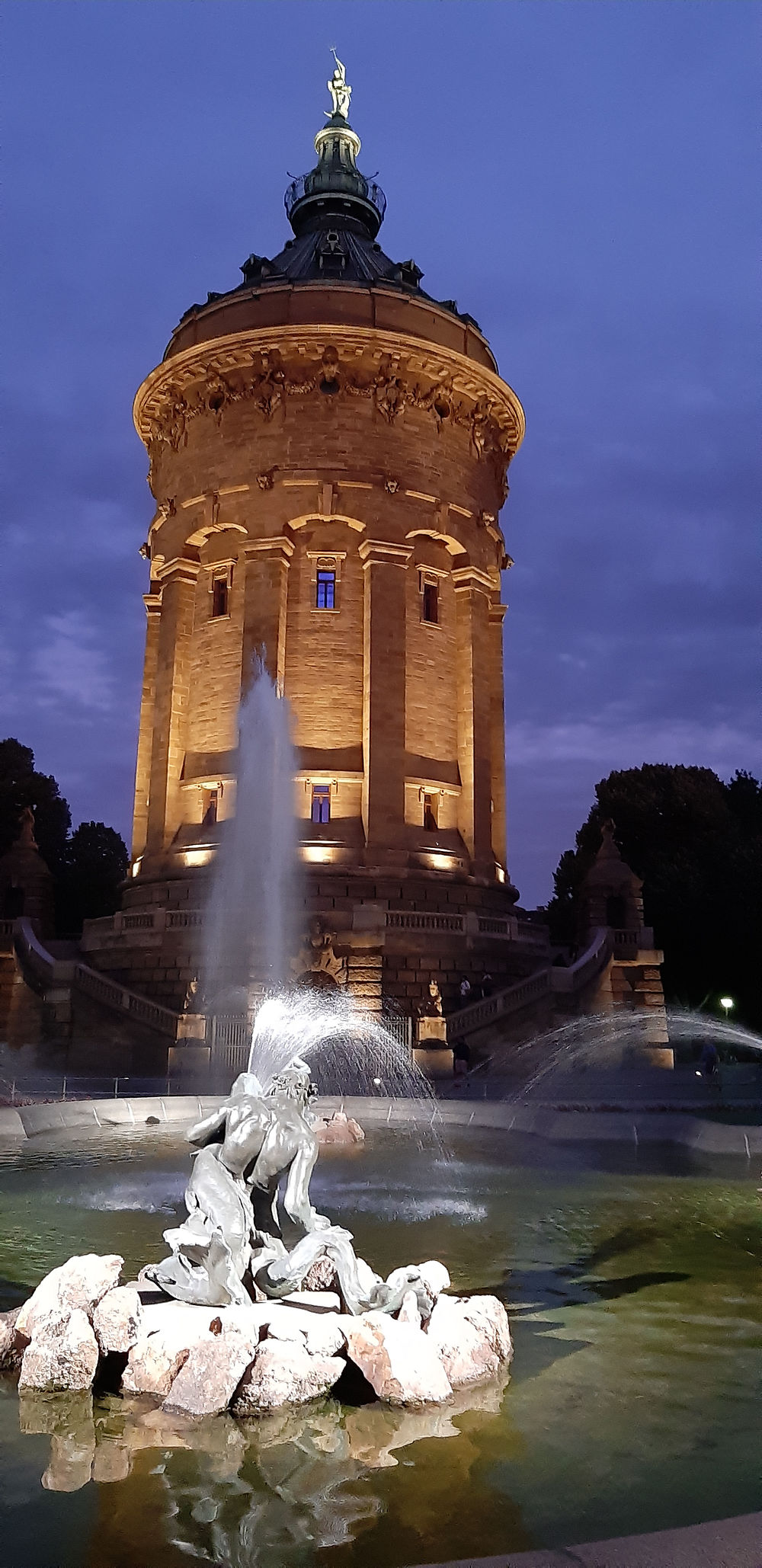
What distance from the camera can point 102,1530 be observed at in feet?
13.4

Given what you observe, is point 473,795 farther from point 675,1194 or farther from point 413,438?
point 675,1194

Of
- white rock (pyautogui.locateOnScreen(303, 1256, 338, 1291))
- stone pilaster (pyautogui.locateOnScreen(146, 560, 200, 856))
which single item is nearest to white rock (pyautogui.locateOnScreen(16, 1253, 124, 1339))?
white rock (pyautogui.locateOnScreen(303, 1256, 338, 1291))

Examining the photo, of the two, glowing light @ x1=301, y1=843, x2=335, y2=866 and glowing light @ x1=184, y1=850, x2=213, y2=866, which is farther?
glowing light @ x1=184, y1=850, x2=213, y2=866

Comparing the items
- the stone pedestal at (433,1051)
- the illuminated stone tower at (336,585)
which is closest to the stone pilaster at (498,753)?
the illuminated stone tower at (336,585)

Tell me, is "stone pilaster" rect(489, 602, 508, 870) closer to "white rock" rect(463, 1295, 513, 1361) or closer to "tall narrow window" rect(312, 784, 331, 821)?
"tall narrow window" rect(312, 784, 331, 821)

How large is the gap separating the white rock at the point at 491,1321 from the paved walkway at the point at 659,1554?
2.27 m

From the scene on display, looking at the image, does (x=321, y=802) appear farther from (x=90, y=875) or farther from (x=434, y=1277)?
(x=434, y=1277)

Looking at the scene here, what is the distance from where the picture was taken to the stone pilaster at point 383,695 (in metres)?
35.8

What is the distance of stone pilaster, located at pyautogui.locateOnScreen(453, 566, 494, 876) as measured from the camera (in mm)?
38438

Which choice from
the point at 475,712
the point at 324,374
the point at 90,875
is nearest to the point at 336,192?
the point at 324,374

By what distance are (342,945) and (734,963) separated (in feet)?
67.0

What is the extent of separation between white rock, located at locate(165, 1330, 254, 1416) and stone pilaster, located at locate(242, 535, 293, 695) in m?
32.5

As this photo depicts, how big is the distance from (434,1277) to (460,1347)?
435 millimetres

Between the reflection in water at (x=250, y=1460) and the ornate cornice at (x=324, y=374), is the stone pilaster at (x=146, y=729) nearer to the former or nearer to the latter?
the ornate cornice at (x=324, y=374)
